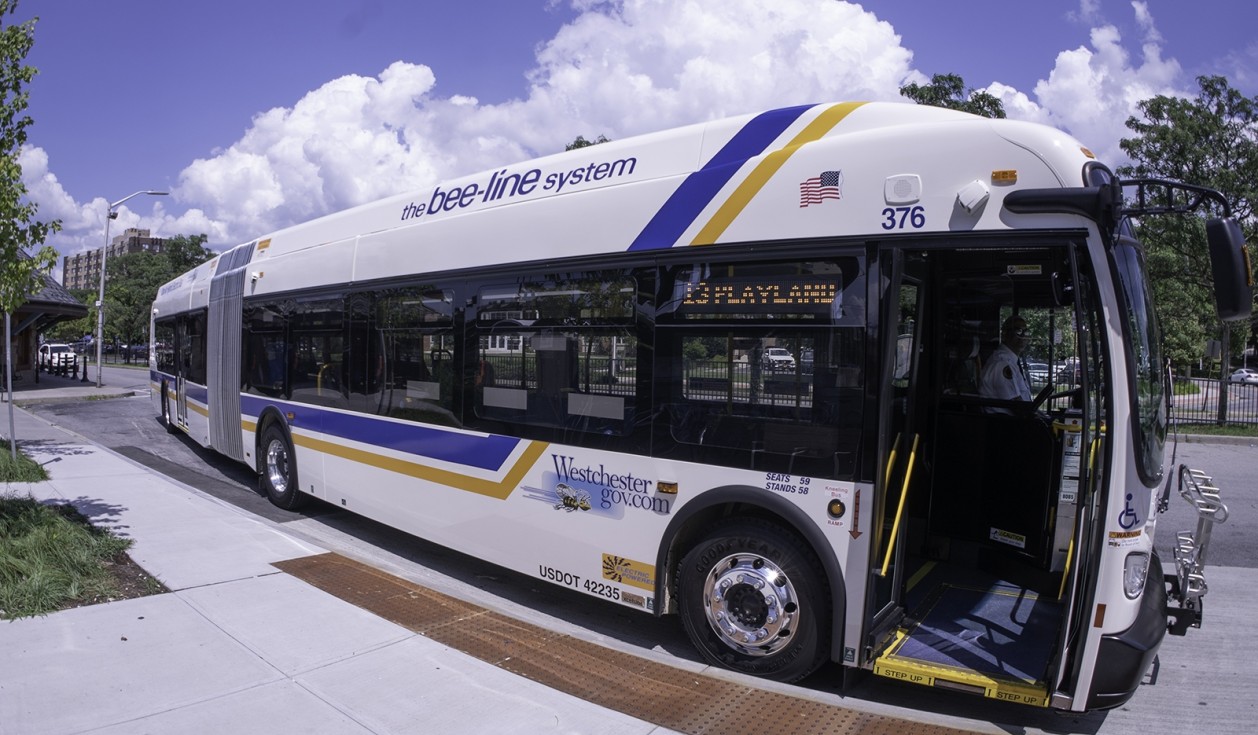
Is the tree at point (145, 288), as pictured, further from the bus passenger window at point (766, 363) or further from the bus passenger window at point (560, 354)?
the bus passenger window at point (766, 363)

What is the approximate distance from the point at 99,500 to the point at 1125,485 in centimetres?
958

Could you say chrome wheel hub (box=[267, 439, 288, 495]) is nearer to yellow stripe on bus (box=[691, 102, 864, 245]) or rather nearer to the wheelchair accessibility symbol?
yellow stripe on bus (box=[691, 102, 864, 245])

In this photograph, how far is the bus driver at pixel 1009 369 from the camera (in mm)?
5500

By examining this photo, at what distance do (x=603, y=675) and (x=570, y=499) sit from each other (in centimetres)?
115

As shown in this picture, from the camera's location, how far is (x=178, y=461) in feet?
41.5

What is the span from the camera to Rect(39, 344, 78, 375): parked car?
3715 cm

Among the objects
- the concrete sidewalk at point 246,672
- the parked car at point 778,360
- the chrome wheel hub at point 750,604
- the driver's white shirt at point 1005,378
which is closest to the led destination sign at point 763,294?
the parked car at point 778,360

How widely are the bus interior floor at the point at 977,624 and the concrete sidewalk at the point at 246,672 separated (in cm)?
161

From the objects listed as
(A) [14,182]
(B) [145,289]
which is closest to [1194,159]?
(A) [14,182]

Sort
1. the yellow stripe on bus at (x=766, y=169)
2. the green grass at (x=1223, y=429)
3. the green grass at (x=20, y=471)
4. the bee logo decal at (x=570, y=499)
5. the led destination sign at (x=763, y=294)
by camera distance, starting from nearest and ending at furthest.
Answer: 1. the led destination sign at (x=763, y=294)
2. the yellow stripe on bus at (x=766, y=169)
3. the bee logo decal at (x=570, y=499)
4. the green grass at (x=20, y=471)
5. the green grass at (x=1223, y=429)

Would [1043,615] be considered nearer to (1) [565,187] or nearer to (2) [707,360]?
(2) [707,360]

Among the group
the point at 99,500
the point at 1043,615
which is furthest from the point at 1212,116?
the point at 99,500

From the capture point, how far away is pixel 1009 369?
18.1 ft

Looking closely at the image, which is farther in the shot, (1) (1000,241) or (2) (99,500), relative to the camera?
(2) (99,500)
